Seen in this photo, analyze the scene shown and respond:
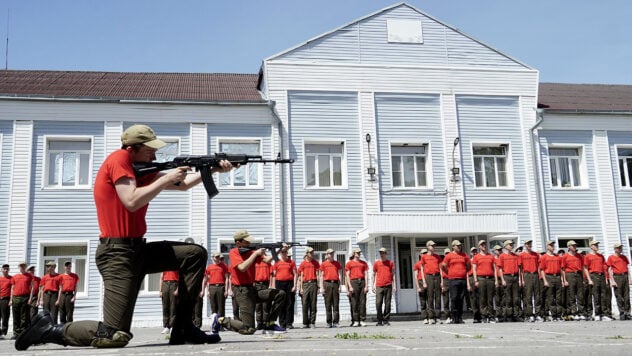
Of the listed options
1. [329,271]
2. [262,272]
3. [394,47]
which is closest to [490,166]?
[394,47]

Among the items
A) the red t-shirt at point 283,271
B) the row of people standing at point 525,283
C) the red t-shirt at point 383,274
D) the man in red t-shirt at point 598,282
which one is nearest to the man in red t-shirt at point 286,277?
the red t-shirt at point 283,271

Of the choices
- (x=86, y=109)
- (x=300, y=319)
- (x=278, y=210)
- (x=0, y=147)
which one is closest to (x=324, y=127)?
(x=278, y=210)

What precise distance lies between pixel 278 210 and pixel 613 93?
51.0ft

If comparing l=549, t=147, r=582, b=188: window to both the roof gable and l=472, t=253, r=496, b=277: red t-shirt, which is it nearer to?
the roof gable

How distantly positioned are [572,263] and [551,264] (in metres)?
0.59

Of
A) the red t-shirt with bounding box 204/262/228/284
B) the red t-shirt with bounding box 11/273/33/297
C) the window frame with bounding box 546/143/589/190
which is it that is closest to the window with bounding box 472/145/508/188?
the window frame with bounding box 546/143/589/190

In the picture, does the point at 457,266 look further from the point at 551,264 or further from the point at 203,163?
the point at 203,163

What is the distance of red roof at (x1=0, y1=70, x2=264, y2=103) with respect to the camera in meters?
20.9

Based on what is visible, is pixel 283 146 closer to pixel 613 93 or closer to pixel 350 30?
pixel 350 30

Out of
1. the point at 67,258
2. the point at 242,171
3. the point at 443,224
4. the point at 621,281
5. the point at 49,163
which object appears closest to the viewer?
the point at 621,281

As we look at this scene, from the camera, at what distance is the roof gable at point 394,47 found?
2197cm

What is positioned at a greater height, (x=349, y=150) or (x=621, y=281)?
(x=349, y=150)

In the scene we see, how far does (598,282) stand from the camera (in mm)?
17031

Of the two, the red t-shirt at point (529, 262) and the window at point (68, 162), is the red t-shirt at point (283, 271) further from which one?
the window at point (68, 162)
